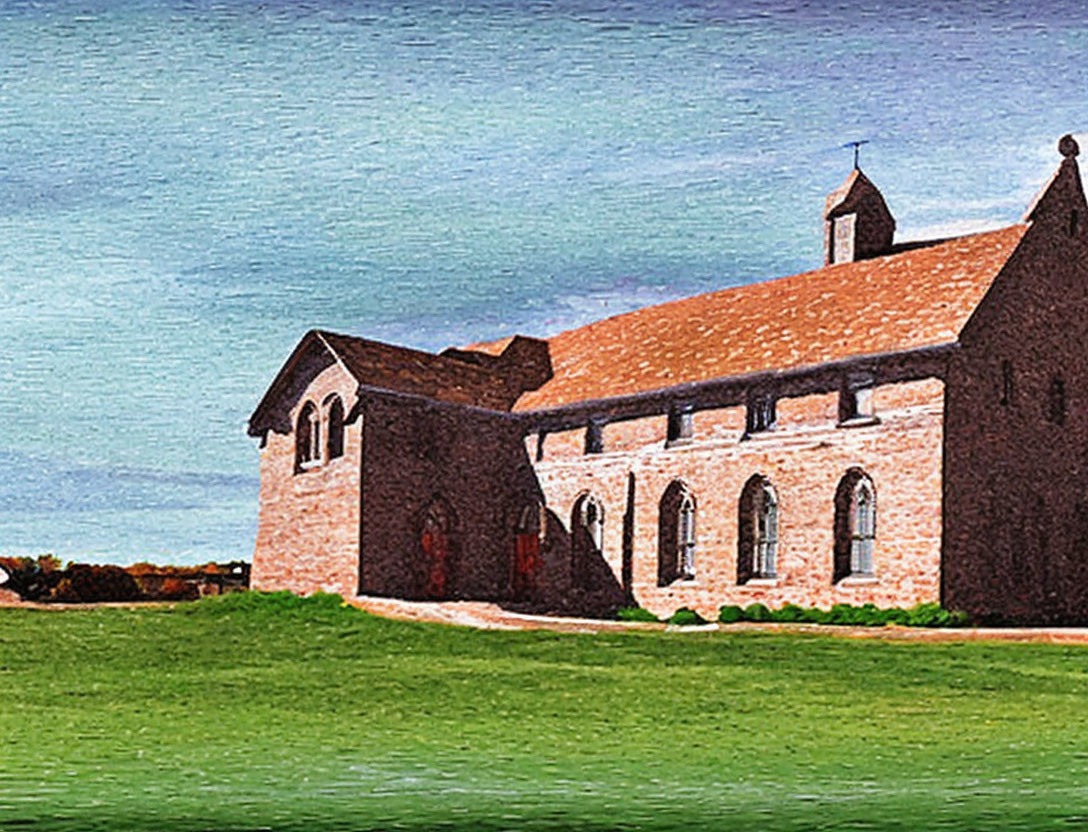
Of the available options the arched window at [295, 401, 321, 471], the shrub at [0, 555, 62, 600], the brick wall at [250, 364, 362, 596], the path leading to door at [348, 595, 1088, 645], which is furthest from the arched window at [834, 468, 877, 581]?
the shrub at [0, 555, 62, 600]

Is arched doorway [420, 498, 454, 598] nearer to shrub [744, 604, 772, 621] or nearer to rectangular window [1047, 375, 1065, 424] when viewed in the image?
shrub [744, 604, 772, 621]

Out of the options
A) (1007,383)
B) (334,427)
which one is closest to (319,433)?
(334,427)

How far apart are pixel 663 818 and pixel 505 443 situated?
38985 millimetres

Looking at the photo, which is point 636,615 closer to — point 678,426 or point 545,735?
point 678,426

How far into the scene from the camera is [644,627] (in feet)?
106

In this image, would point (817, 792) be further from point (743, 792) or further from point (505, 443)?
point (505, 443)

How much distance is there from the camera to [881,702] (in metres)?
18.5

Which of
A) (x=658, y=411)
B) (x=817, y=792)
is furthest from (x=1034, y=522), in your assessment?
(x=817, y=792)

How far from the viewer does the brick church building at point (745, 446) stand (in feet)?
123

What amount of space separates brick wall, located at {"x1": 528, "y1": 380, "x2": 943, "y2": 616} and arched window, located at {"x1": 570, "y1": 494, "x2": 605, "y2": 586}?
0.26 metres

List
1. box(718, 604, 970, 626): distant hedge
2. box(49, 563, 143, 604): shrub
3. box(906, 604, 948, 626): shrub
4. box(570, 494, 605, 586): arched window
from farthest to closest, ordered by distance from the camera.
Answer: box(49, 563, 143, 604): shrub → box(570, 494, 605, 586): arched window → box(718, 604, 970, 626): distant hedge → box(906, 604, 948, 626): shrub

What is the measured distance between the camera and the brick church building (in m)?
37.4

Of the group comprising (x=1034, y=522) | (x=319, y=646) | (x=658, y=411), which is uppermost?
(x=658, y=411)

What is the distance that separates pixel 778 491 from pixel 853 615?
15.7 ft
